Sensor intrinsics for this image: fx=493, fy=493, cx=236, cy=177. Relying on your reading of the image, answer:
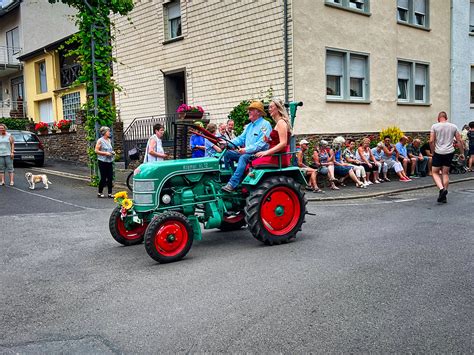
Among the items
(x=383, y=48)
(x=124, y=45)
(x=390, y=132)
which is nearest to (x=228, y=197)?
(x=390, y=132)

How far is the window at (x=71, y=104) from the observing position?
1115 inches

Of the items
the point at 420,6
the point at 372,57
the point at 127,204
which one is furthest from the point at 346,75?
the point at 127,204

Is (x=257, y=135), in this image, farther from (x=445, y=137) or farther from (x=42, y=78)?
(x=42, y=78)

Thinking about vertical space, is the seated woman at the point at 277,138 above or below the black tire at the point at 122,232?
above

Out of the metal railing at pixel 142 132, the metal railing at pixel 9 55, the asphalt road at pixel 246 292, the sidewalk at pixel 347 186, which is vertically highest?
the metal railing at pixel 9 55

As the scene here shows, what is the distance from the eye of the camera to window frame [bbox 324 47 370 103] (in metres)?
16.9

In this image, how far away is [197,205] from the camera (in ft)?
23.2

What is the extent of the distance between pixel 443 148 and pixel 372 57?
799 centimetres

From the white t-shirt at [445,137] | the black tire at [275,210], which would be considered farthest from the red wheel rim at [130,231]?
the white t-shirt at [445,137]

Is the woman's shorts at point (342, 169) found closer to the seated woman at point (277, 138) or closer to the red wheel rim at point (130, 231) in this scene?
the seated woman at point (277, 138)

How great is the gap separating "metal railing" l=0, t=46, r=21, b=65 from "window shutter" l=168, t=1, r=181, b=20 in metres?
18.3

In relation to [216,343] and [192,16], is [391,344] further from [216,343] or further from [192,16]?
[192,16]

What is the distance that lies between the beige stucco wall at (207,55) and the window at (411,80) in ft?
20.7

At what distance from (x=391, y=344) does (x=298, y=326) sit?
0.76 m
